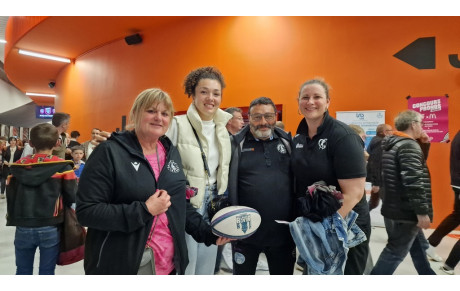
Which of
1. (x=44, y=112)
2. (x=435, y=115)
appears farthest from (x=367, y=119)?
(x=44, y=112)

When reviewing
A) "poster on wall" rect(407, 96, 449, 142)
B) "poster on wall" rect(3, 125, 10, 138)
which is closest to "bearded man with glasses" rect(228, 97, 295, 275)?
"poster on wall" rect(407, 96, 449, 142)

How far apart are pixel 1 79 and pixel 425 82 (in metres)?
16.4

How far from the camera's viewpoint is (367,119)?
14.4 ft

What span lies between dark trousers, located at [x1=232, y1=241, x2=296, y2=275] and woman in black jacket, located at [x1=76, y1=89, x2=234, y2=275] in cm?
45

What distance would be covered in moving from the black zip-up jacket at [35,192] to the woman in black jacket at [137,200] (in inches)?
41.0

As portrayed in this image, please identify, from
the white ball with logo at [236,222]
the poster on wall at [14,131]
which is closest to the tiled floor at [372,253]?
the white ball with logo at [236,222]

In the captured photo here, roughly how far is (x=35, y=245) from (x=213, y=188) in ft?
4.78

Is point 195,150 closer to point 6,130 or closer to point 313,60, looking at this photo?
point 313,60

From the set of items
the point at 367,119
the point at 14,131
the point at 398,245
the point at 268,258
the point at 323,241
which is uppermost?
the point at 14,131

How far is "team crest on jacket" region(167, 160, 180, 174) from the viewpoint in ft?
4.37

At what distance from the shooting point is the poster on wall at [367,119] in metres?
4.34

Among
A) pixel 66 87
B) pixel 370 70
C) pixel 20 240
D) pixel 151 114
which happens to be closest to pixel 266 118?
pixel 151 114
